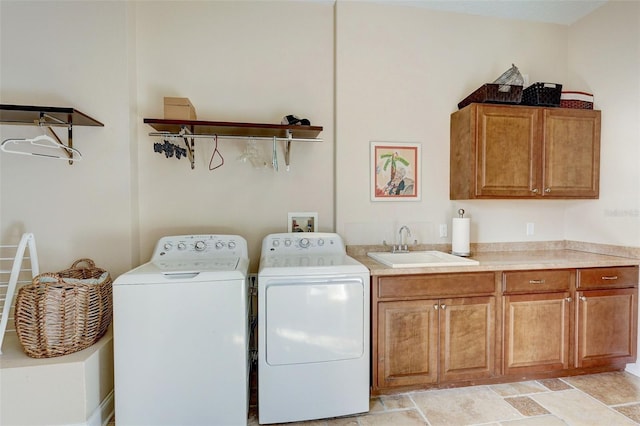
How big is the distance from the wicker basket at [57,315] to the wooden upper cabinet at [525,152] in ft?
8.46

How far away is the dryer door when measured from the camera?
1757mm

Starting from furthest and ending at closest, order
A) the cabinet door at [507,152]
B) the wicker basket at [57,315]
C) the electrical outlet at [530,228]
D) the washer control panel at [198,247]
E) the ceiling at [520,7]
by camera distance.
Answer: the electrical outlet at [530,228], the ceiling at [520,7], the cabinet door at [507,152], the washer control panel at [198,247], the wicker basket at [57,315]

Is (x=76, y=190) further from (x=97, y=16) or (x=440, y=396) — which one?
(x=440, y=396)

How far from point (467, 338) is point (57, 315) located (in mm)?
2419

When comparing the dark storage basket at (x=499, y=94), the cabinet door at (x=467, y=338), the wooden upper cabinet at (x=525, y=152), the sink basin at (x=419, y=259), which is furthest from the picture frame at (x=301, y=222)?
the dark storage basket at (x=499, y=94)

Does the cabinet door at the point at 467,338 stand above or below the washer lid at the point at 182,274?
below

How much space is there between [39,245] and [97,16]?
1.55 meters

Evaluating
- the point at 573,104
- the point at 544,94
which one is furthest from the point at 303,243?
the point at 573,104

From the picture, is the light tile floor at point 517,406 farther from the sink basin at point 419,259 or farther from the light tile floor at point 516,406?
the sink basin at point 419,259

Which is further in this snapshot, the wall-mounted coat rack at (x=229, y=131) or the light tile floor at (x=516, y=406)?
Result: the wall-mounted coat rack at (x=229, y=131)

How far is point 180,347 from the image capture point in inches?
65.1

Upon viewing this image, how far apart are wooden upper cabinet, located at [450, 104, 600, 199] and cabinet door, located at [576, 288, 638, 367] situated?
78 centimetres

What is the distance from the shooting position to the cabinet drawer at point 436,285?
1.98 meters

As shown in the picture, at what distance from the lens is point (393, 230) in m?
2.56
